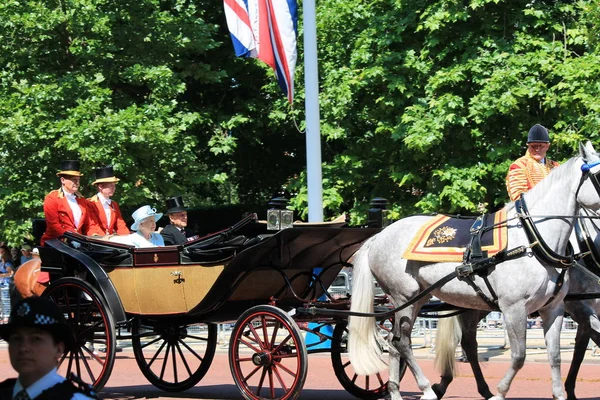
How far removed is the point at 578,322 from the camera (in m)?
9.14

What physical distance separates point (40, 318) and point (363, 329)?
5333mm

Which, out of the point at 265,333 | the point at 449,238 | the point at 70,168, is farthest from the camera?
the point at 70,168

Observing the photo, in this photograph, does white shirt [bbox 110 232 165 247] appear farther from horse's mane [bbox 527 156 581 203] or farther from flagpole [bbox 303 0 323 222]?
horse's mane [bbox 527 156 581 203]

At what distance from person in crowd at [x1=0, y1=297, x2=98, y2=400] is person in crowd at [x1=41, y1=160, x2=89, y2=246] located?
6.58 metres

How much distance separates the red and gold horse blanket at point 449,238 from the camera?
825cm

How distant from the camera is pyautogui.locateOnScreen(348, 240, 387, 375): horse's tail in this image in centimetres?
866

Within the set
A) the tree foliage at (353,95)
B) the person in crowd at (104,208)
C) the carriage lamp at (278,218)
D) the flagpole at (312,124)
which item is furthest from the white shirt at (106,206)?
the tree foliage at (353,95)

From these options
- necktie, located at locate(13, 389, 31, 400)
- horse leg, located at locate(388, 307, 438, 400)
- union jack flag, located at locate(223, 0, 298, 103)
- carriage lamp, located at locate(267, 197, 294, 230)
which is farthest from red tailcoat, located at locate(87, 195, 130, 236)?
necktie, located at locate(13, 389, 31, 400)

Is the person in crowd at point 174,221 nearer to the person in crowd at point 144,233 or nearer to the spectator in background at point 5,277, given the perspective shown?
the person in crowd at point 144,233

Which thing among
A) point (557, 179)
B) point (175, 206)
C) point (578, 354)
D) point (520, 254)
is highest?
point (557, 179)

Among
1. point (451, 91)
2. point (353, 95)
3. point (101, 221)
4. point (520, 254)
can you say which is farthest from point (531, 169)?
point (353, 95)

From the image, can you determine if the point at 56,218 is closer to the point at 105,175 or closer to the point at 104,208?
the point at 104,208

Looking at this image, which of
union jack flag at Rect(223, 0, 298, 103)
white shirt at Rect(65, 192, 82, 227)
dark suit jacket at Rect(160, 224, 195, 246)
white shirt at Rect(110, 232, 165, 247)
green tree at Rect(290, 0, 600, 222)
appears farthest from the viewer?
green tree at Rect(290, 0, 600, 222)

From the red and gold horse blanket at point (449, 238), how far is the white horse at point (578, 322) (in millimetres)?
814
